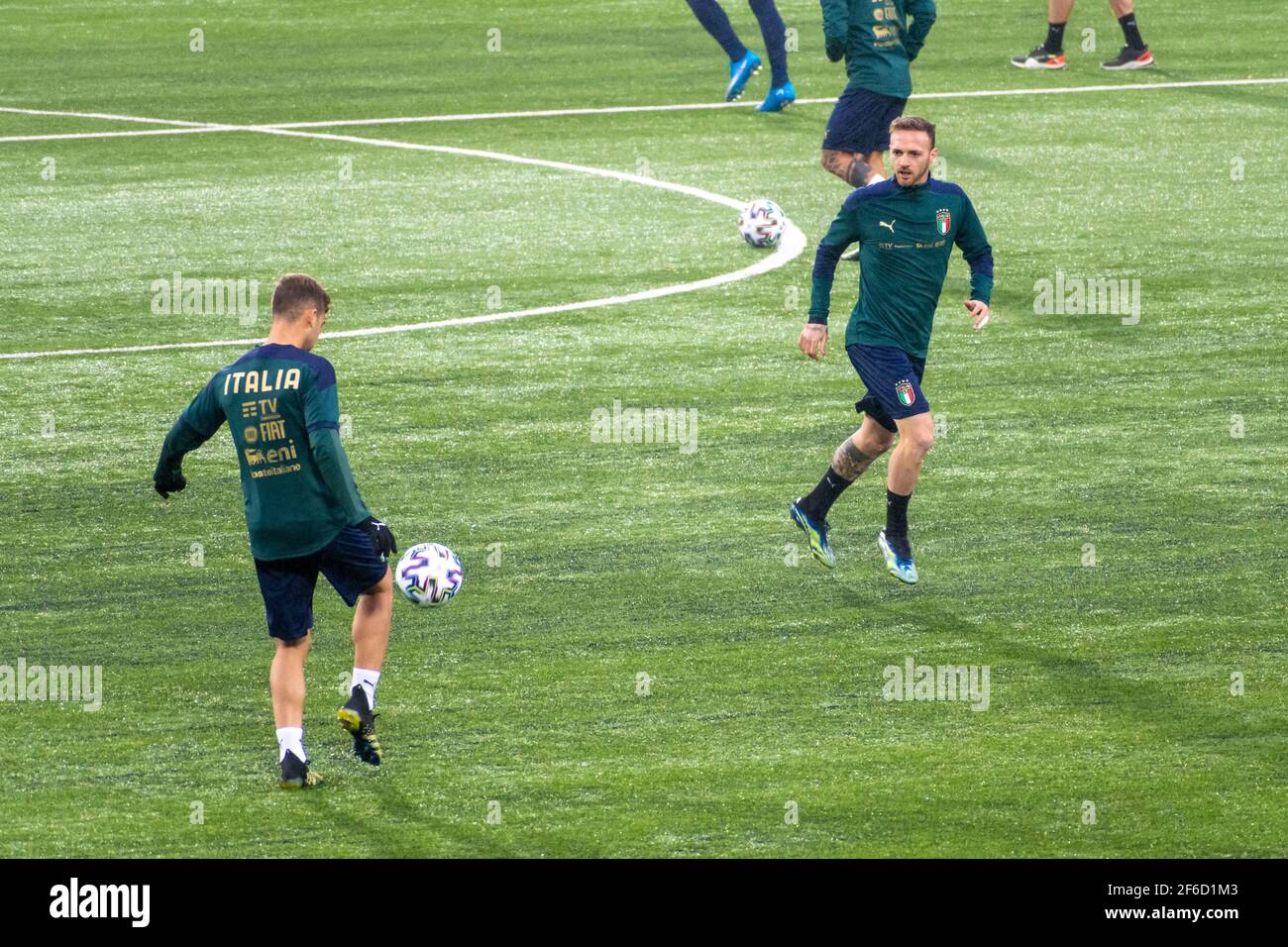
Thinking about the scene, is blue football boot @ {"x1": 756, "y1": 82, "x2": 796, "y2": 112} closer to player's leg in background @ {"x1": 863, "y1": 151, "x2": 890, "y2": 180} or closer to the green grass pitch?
the green grass pitch

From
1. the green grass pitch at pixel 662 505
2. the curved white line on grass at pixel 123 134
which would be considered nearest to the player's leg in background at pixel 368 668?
the green grass pitch at pixel 662 505

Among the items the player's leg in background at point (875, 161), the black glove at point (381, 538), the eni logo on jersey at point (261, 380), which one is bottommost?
the player's leg in background at point (875, 161)

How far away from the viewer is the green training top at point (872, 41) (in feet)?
54.7

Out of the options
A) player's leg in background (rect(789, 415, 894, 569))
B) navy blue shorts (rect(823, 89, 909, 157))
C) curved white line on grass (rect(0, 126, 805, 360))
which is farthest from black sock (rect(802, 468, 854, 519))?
navy blue shorts (rect(823, 89, 909, 157))

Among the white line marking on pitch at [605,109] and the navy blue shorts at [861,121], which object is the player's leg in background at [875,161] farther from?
the white line marking on pitch at [605,109]

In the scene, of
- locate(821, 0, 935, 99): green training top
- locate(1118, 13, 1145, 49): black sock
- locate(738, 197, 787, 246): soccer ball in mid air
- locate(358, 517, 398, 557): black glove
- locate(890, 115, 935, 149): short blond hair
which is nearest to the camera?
locate(358, 517, 398, 557): black glove

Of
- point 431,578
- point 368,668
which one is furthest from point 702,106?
point 368,668

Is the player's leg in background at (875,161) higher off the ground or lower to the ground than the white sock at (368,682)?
lower

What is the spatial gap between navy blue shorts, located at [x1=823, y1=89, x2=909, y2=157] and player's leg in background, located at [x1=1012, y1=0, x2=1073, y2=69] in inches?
312

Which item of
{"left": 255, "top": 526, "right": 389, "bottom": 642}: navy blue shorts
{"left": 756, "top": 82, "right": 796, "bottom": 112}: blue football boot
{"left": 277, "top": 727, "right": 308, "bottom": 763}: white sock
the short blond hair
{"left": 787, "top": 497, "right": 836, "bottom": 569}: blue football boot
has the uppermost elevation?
the short blond hair

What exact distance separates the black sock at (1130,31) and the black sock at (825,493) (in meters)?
14.7

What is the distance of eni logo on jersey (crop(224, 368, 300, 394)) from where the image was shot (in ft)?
26.8

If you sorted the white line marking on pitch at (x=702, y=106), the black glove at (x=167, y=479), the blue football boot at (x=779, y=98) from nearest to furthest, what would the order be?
the black glove at (x=167, y=479), the blue football boot at (x=779, y=98), the white line marking on pitch at (x=702, y=106)

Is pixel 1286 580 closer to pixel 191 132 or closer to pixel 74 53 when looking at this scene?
pixel 191 132
